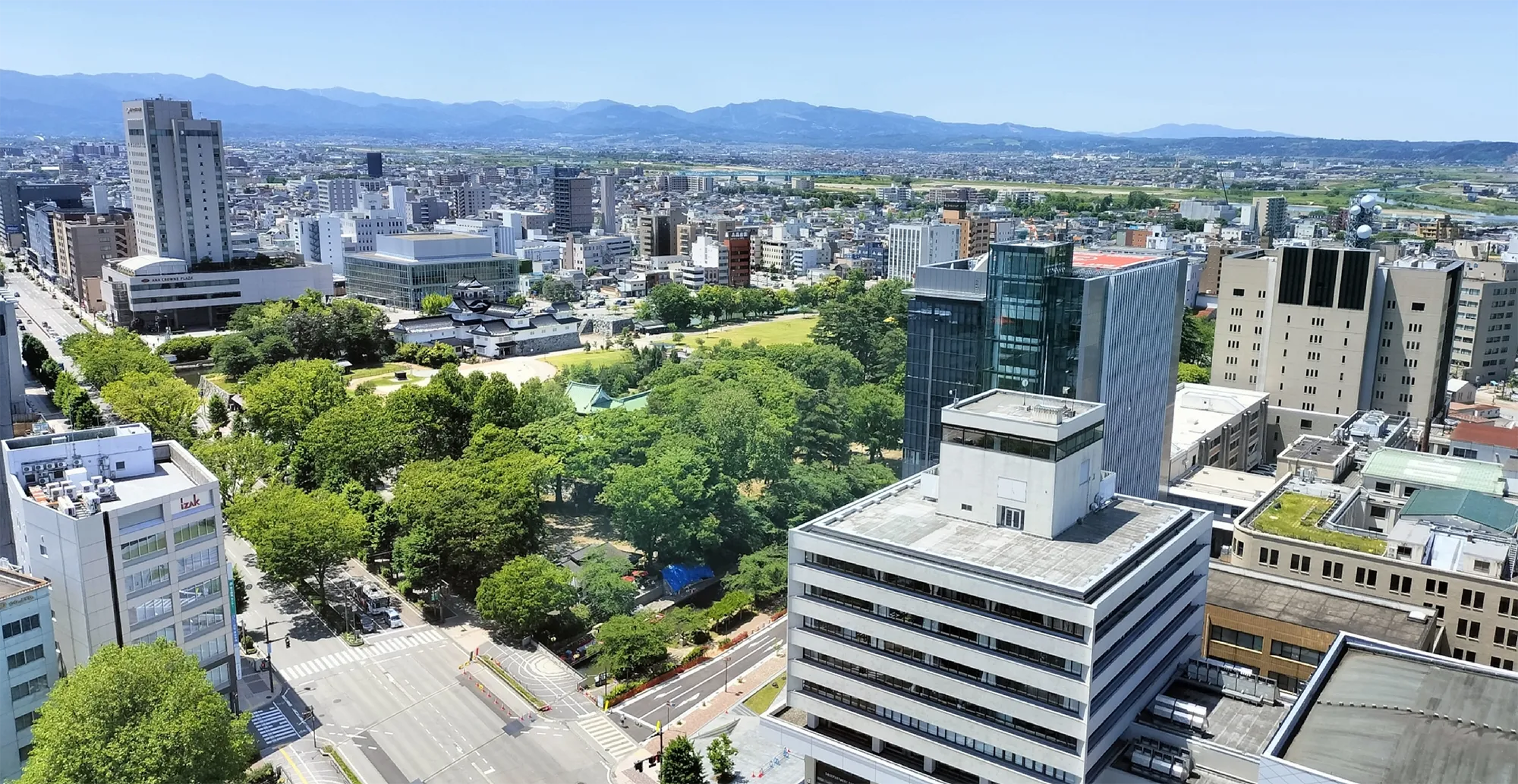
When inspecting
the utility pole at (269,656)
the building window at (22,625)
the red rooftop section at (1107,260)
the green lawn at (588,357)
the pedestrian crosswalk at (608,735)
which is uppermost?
the red rooftop section at (1107,260)

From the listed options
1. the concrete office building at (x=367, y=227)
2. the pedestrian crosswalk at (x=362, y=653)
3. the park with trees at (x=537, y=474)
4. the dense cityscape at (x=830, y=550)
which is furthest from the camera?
the concrete office building at (x=367, y=227)

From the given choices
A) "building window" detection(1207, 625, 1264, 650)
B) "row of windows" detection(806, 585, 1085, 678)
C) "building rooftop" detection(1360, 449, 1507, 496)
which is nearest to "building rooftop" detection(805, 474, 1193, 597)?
"row of windows" detection(806, 585, 1085, 678)

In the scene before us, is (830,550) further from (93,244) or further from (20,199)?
(20,199)

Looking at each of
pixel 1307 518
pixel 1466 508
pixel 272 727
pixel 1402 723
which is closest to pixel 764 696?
pixel 272 727

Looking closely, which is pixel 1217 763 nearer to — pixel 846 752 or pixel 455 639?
pixel 846 752

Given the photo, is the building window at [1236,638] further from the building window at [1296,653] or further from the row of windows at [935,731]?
the row of windows at [935,731]

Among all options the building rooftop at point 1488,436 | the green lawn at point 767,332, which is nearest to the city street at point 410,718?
the building rooftop at point 1488,436
